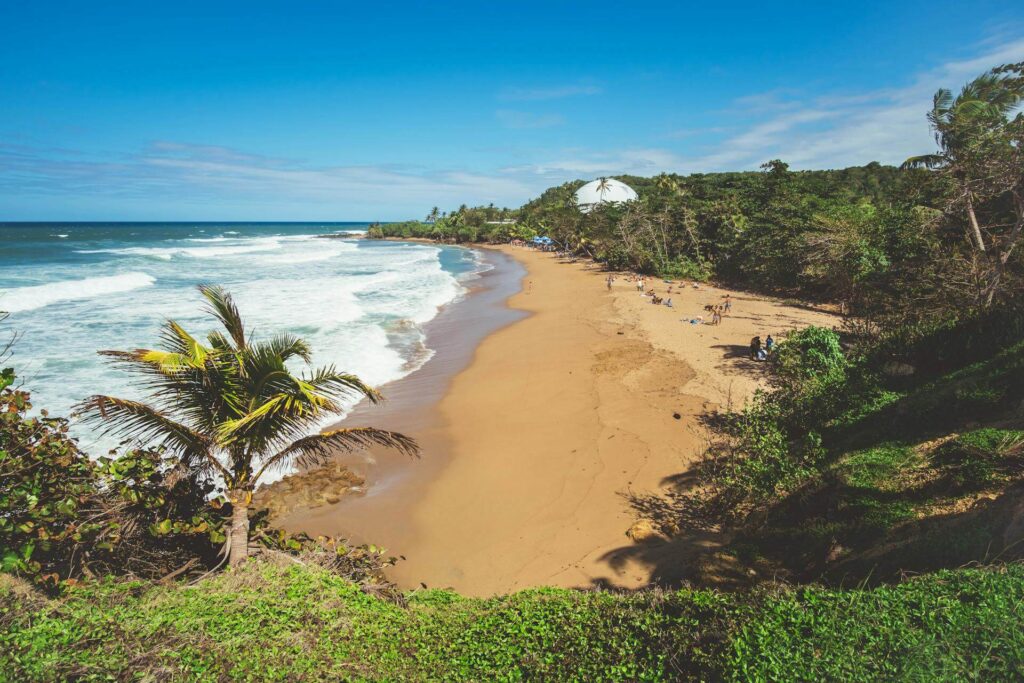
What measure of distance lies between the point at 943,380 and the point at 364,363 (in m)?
14.1

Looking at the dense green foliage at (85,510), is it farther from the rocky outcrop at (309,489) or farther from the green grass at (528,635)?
the rocky outcrop at (309,489)

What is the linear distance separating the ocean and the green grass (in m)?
2.87

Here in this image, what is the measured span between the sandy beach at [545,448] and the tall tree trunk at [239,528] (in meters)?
2.47

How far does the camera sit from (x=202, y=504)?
215 inches

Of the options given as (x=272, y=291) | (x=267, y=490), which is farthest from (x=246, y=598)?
(x=272, y=291)

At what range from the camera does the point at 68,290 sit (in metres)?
26.8

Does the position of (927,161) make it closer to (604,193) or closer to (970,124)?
(970,124)

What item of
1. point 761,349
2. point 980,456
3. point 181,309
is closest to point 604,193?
point 181,309

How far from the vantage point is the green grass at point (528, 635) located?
124 inches

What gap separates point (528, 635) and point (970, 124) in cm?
1474

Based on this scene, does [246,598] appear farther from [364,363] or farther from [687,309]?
[687,309]

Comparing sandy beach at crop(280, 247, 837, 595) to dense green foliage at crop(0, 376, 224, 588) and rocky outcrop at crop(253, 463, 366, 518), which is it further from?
dense green foliage at crop(0, 376, 224, 588)

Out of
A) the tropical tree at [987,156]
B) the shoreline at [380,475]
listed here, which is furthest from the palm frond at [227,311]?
the tropical tree at [987,156]

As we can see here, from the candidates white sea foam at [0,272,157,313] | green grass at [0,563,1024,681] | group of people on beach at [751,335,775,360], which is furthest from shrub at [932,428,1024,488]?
white sea foam at [0,272,157,313]
